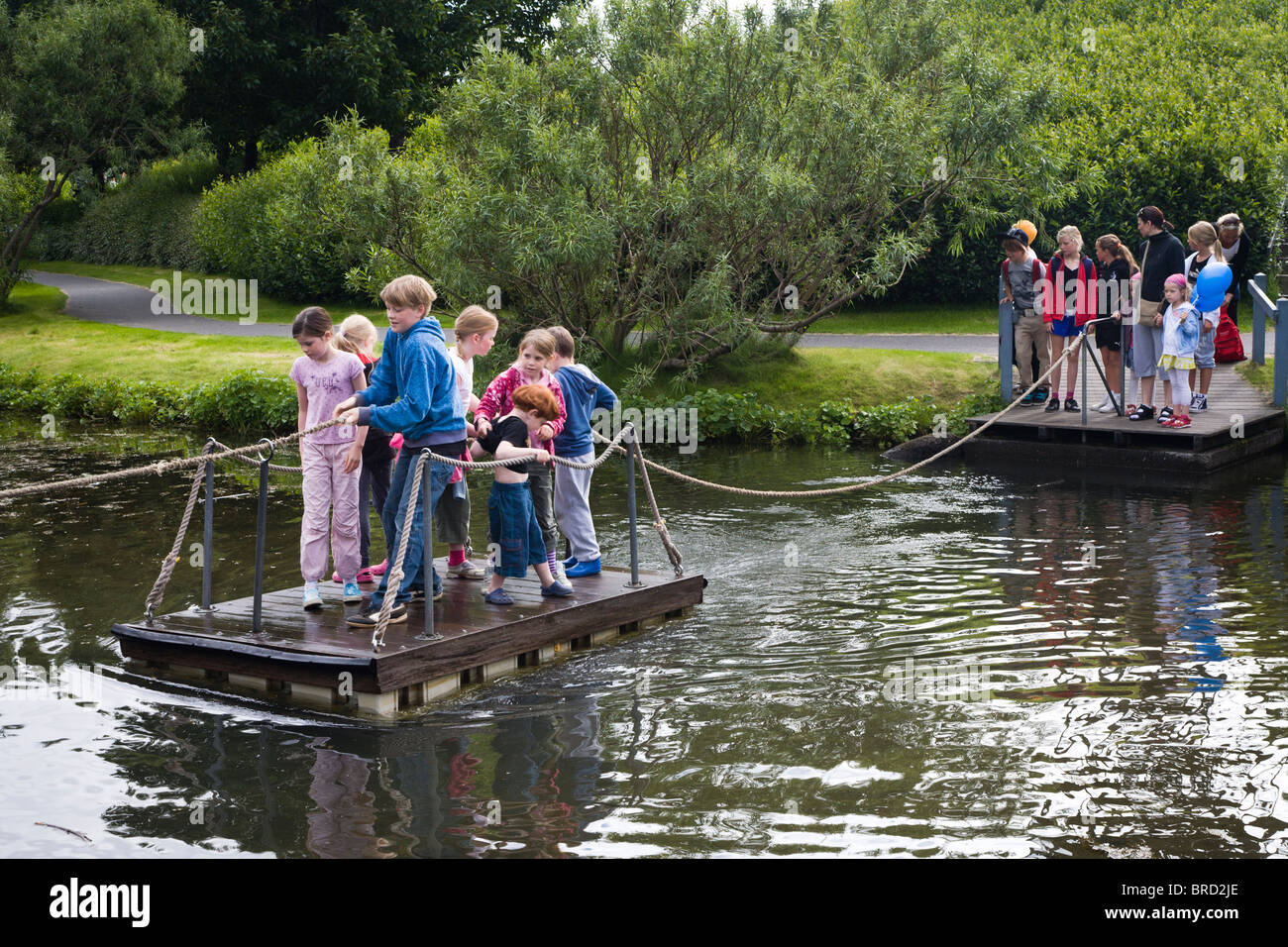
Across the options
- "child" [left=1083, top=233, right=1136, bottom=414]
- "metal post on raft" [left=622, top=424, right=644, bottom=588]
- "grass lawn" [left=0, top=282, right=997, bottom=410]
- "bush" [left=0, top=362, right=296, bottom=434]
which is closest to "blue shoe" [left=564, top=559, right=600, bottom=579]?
"metal post on raft" [left=622, top=424, right=644, bottom=588]

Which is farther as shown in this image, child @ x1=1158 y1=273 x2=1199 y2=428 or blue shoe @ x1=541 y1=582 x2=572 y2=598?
child @ x1=1158 y1=273 x2=1199 y2=428

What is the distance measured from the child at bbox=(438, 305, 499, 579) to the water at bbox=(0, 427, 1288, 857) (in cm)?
123

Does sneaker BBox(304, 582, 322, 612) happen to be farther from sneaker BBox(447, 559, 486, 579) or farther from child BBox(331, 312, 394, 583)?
sneaker BBox(447, 559, 486, 579)

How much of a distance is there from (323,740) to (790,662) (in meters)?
2.94

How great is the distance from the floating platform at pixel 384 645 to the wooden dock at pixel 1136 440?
801 cm

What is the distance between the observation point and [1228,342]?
18.4m

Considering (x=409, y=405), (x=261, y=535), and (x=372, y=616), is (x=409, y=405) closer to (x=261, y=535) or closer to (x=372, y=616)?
(x=261, y=535)

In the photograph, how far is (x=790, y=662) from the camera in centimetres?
873

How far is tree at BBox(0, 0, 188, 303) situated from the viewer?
29984mm

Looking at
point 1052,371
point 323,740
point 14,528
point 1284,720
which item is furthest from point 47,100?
point 1284,720

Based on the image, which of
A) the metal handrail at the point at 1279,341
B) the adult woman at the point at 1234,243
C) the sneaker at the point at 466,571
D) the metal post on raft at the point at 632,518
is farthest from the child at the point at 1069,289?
the sneaker at the point at 466,571

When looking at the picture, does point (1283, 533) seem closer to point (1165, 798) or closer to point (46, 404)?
point (1165, 798)

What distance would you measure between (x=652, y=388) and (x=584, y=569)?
388 inches

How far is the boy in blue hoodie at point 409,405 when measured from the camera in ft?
25.9
